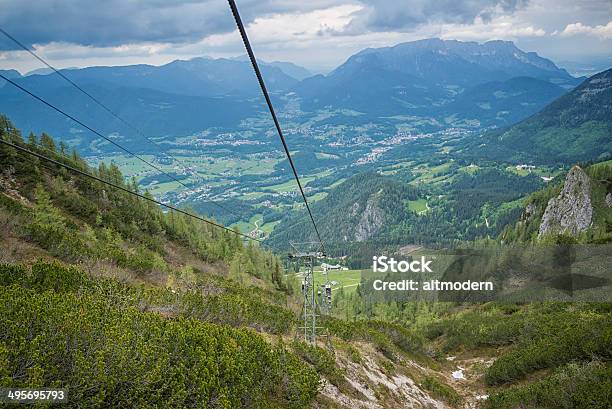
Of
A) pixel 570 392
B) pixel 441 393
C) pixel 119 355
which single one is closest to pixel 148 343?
pixel 119 355

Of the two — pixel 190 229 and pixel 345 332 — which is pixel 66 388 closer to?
pixel 345 332

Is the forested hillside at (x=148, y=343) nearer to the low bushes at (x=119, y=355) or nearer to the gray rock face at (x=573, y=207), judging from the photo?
the low bushes at (x=119, y=355)

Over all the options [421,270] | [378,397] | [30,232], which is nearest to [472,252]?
[421,270]

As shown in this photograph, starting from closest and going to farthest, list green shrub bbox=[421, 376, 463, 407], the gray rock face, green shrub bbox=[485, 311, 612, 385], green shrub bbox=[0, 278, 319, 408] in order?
green shrub bbox=[0, 278, 319, 408] → green shrub bbox=[485, 311, 612, 385] → green shrub bbox=[421, 376, 463, 407] → the gray rock face

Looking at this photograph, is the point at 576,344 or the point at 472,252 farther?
the point at 472,252
